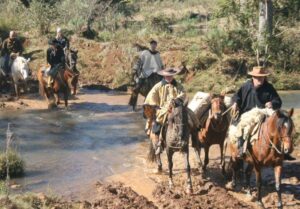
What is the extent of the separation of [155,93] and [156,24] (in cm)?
2055

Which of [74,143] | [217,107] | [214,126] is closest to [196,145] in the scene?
[214,126]

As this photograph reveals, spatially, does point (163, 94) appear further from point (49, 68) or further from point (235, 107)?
point (49, 68)

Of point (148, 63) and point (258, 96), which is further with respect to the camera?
point (148, 63)

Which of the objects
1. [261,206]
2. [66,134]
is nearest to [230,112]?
[261,206]

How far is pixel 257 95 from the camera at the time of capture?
10289 millimetres

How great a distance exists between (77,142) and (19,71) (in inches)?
251

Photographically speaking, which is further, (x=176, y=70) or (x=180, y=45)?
(x=180, y=45)

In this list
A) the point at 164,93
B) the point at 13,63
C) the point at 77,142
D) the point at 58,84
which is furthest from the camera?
the point at 13,63

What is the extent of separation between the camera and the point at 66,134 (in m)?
15.7

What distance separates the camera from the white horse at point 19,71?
20000mm

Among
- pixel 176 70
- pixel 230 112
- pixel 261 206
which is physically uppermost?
pixel 176 70

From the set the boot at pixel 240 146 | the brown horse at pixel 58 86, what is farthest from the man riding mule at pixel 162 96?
the brown horse at pixel 58 86

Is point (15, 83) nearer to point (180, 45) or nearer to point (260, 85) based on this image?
point (180, 45)

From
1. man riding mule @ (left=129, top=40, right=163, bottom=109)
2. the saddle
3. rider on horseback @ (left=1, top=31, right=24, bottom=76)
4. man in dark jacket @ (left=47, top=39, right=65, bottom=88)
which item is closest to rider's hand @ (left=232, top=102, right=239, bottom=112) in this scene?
man riding mule @ (left=129, top=40, right=163, bottom=109)
